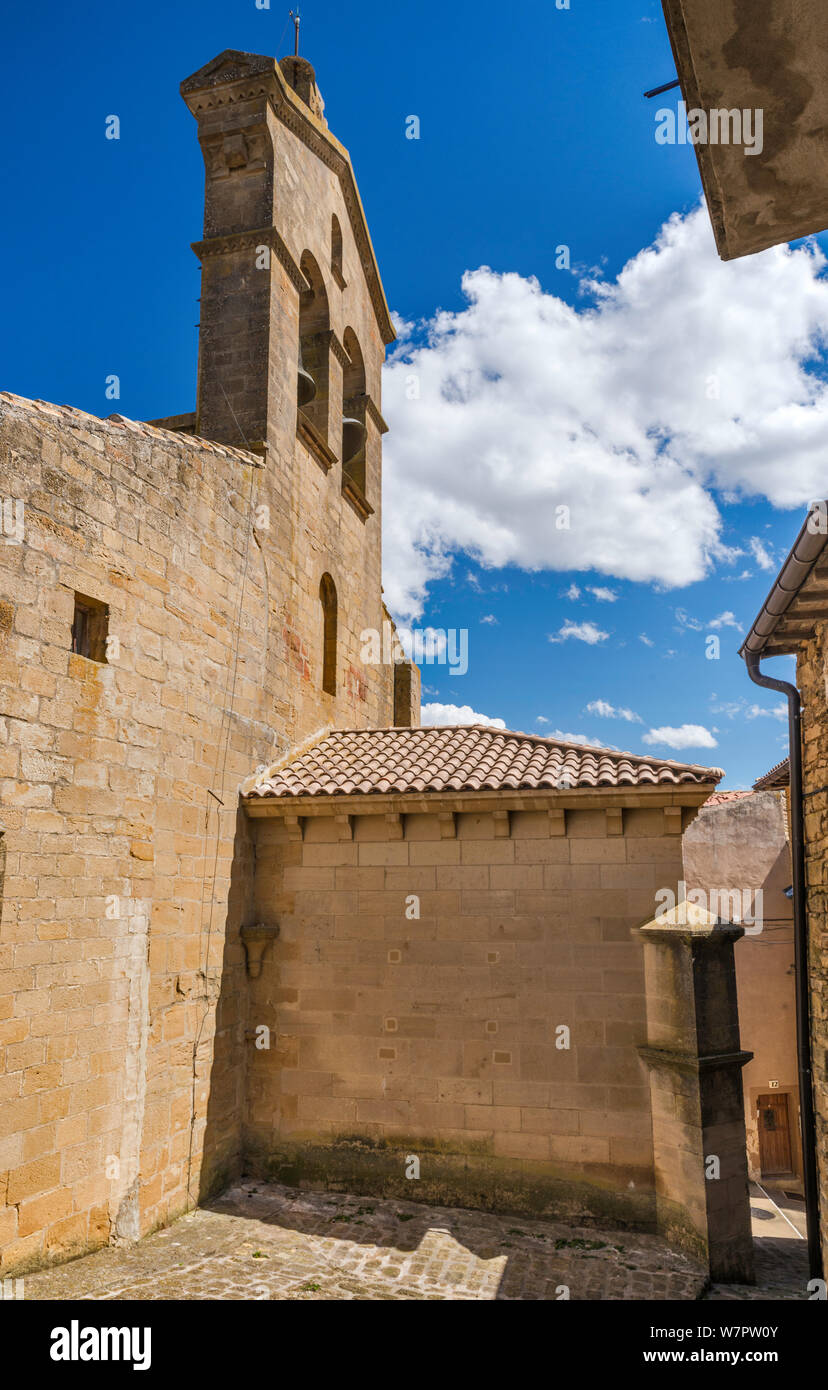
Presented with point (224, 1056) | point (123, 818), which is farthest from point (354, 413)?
point (224, 1056)

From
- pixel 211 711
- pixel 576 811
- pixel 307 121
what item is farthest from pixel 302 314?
pixel 576 811

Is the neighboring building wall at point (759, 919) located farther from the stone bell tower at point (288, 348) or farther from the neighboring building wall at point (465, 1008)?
the neighboring building wall at point (465, 1008)

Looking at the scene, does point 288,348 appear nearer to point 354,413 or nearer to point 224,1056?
point 354,413

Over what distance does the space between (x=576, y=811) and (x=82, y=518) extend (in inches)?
213

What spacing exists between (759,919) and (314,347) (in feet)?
42.6

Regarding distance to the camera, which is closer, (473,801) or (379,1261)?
(379,1261)

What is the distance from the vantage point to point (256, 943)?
29.6 ft

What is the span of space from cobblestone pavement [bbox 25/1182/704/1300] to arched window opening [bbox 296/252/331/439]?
999 cm

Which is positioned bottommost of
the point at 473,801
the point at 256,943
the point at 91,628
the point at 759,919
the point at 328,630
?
the point at 759,919

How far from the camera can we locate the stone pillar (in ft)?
23.5

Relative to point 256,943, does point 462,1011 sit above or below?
below

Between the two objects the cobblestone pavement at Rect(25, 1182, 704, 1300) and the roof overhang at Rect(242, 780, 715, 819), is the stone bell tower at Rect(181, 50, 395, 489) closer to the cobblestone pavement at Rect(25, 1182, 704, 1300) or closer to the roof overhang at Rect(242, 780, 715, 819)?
the roof overhang at Rect(242, 780, 715, 819)

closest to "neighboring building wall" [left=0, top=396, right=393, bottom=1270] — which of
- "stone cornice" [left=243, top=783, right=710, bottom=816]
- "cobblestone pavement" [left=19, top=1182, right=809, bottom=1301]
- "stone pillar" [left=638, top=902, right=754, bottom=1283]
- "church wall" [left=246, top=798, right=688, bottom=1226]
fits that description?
"cobblestone pavement" [left=19, top=1182, right=809, bottom=1301]

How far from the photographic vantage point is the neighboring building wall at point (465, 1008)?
26.1ft
